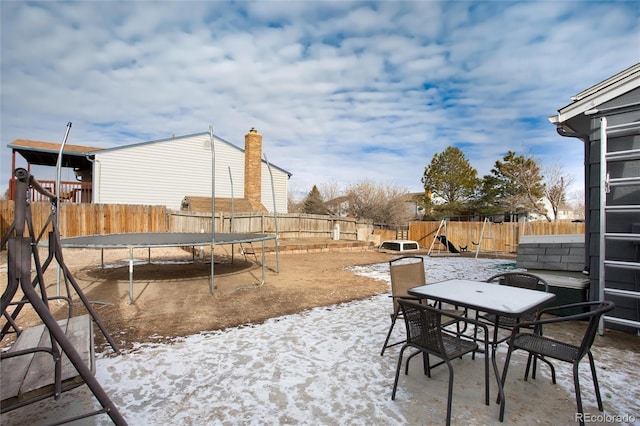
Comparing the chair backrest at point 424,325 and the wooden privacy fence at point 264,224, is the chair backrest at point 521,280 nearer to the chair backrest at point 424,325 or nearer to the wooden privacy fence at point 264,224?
the chair backrest at point 424,325

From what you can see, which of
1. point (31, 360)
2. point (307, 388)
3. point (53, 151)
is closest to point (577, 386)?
point (307, 388)

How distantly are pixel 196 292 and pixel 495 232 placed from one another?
1385cm

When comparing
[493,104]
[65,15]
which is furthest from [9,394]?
[493,104]

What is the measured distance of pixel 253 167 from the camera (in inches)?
637

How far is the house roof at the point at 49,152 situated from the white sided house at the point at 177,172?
4.19 feet

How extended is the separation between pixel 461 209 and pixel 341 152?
432 inches

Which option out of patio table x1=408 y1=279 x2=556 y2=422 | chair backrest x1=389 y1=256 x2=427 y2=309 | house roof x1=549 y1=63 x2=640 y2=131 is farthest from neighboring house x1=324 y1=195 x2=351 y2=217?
patio table x1=408 y1=279 x2=556 y2=422

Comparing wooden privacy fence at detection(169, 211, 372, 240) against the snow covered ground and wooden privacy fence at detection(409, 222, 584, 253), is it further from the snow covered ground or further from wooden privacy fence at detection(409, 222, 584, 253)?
the snow covered ground

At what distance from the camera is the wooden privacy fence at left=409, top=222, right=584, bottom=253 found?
45.1ft

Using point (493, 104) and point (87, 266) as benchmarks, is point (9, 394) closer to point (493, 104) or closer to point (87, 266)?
Result: point (87, 266)

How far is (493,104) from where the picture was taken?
13.3 m

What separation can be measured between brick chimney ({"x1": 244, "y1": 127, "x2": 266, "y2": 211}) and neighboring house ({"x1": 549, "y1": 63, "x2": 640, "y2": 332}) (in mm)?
13586

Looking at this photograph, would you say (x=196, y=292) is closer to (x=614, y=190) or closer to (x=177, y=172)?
(x=614, y=190)

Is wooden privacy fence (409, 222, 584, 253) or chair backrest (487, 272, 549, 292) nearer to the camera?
chair backrest (487, 272, 549, 292)
